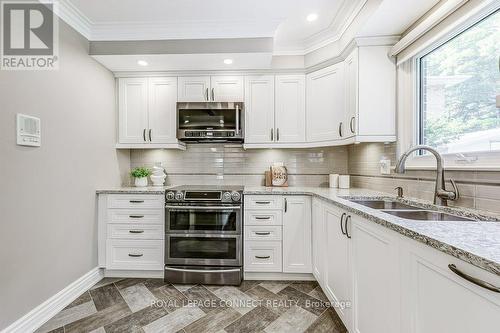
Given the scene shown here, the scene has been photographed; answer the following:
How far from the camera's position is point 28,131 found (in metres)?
1.63

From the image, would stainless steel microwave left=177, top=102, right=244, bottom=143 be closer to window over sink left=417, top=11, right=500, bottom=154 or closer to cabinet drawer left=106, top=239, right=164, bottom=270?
cabinet drawer left=106, top=239, right=164, bottom=270

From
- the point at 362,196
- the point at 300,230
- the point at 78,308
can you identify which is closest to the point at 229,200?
the point at 300,230

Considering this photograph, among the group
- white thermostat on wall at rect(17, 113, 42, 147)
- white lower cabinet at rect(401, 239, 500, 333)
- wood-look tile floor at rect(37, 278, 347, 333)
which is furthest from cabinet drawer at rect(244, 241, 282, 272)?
white thermostat on wall at rect(17, 113, 42, 147)

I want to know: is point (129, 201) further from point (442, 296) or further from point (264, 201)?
point (442, 296)

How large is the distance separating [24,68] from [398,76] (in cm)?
300

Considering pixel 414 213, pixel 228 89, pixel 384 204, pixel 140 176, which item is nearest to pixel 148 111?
pixel 140 176

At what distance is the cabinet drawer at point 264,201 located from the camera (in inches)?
92.4

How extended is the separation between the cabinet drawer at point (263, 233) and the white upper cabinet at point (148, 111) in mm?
1350

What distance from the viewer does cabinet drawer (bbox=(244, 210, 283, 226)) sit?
7.68ft

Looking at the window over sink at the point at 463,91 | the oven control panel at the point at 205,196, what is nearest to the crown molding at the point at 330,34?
the window over sink at the point at 463,91

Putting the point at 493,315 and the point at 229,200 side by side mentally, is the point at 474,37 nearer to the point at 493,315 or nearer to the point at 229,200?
the point at 493,315

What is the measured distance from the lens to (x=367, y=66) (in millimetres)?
2098

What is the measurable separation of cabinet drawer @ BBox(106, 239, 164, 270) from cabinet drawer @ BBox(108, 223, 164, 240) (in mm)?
52

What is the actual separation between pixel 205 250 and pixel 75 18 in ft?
8.21
